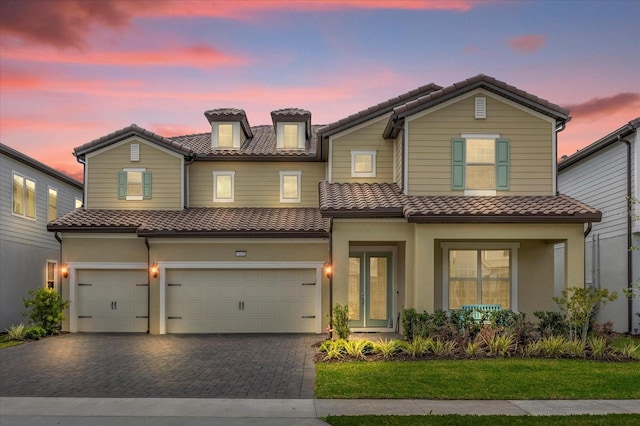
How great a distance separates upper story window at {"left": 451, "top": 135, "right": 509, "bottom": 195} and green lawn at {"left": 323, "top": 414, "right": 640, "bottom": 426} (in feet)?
27.2

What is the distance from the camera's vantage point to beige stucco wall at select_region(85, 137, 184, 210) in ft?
63.1

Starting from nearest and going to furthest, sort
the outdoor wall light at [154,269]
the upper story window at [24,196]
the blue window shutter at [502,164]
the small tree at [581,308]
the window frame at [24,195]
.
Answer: the small tree at [581,308], the blue window shutter at [502,164], the outdoor wall light at [154,269], the window frame at [24,195], the upper story window at [24,196]

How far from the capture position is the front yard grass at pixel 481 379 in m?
8.95

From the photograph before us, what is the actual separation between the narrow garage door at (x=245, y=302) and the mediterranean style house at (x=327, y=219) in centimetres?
4

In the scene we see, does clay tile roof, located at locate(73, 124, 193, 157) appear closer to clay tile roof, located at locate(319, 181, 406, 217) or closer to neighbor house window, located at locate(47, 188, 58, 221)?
neighbor house window, located at locate(47, 188, 58, 221)

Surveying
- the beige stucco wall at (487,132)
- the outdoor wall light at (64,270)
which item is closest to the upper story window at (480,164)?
the beige stucco wall at (487,132)

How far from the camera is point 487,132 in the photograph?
15258 millimetres

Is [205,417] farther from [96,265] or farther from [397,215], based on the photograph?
[96,265]

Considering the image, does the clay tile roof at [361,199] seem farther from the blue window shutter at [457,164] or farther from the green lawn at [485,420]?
the green lawn at [485,420]

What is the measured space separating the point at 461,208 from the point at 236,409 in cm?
812

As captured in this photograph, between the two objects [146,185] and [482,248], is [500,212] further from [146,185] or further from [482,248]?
[146,185]

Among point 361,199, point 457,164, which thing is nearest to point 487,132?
point 457,164

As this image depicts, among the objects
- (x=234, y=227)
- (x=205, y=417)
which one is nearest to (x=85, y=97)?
(x=234, y=227)

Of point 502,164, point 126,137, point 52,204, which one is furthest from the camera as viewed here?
point 52,204
